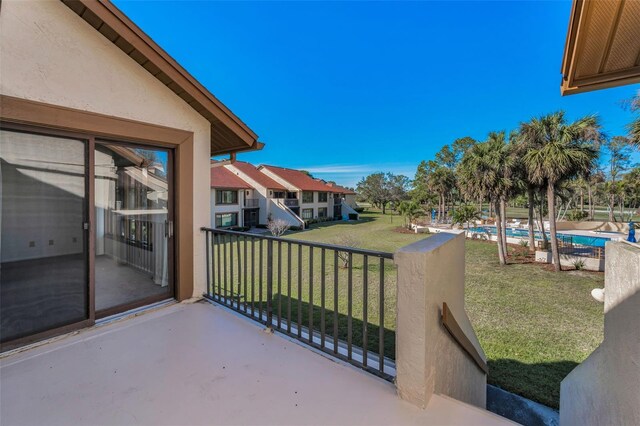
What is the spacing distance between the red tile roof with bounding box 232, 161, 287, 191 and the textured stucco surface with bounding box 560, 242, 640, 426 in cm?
2689

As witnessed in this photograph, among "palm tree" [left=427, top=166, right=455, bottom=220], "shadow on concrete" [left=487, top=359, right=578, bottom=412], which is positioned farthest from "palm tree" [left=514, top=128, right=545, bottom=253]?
"palm tree" [left=427, top=166, right=455, bottom=220]

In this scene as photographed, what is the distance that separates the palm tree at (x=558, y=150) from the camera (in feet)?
38.5

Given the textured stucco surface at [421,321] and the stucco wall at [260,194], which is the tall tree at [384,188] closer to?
the stucco wall at [260,194]

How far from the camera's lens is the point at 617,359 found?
1.60 metres

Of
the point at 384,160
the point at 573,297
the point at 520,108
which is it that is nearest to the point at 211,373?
the point at 573,297

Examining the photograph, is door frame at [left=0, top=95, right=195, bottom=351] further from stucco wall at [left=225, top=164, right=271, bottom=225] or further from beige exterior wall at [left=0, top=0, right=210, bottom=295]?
stucco wall at [left=225, top=164, right=271, bottom=225]

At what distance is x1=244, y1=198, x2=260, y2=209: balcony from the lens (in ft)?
86.8

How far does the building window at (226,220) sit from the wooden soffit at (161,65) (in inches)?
804

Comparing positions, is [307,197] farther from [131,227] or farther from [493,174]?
[131,227]

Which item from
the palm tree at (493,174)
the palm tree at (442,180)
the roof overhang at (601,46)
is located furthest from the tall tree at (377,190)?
the roof overhang at (601,46)

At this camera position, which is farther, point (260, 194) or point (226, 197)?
point (260, 194)

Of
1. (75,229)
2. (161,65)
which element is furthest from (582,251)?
(75,229)

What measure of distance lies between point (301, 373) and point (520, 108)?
32198 mm

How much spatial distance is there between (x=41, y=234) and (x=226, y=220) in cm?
2224
